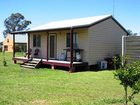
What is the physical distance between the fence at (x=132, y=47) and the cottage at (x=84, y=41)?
8.08ft

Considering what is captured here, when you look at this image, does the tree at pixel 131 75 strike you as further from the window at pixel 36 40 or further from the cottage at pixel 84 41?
the window at pixel 36 40

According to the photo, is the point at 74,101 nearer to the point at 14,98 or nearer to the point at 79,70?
the point at 14,98

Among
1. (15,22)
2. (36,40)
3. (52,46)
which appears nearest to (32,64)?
(52,46)

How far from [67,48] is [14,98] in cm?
1295

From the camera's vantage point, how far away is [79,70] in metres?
20.3

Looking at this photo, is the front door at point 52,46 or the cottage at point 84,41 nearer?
the cottage at point 84,41

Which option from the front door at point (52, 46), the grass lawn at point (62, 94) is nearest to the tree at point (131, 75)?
the grass lawn at point (62, 94)

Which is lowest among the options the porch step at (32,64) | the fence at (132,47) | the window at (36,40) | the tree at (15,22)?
the porch step at (32,64)

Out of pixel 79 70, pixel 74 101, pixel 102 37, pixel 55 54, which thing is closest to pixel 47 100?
pixel 74 101

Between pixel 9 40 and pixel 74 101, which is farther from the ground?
pixel 9 40

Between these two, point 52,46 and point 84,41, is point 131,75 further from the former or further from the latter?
point 52,46

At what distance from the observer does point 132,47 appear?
18.9m

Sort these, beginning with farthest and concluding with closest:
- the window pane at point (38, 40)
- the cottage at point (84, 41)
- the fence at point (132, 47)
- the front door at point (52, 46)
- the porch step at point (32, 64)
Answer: the window pane at point (38, 40), the front door at point (52, 46), the porch step at point (32, 64), the cottage at point (84, 41), the fence at point (132, 47)

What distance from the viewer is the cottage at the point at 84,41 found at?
801 inches
